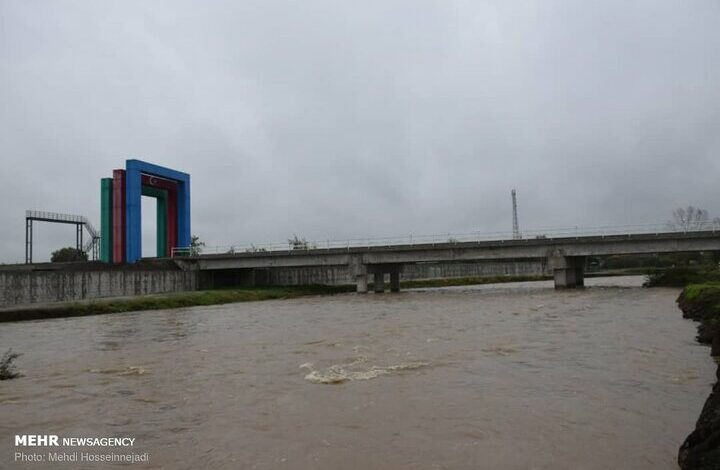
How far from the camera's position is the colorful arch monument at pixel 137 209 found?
58.0 metres

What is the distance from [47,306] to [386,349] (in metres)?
27.3

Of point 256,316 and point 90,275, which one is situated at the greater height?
point 90,275

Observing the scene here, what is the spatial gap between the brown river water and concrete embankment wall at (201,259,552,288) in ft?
143

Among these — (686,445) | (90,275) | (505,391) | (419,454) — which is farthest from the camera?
(90,275)

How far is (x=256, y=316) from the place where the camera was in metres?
32.9

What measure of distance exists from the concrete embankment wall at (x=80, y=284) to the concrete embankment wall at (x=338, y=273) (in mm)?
8514

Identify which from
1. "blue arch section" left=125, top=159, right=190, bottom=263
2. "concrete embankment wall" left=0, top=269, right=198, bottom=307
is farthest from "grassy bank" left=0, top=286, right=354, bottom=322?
"blue arch section" left=125, top=159, right=190, bottom=263

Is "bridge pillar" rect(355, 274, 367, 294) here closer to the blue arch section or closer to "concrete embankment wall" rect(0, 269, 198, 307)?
"concrete embankment wall" rect(0, 269, 198, 307)

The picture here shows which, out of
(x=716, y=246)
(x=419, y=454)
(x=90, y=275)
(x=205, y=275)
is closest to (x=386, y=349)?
(x=419, y=454)

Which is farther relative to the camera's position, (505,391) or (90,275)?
(90,275)

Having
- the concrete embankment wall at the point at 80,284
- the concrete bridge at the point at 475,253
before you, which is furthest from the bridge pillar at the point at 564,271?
the concrete embankment wall at the point at 80,284

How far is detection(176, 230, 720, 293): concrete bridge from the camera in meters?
47.2

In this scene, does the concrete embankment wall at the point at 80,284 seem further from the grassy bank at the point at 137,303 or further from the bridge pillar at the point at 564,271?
the bridge pillar at the point at 564,271

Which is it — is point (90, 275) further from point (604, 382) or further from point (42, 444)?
point (604, 382)
